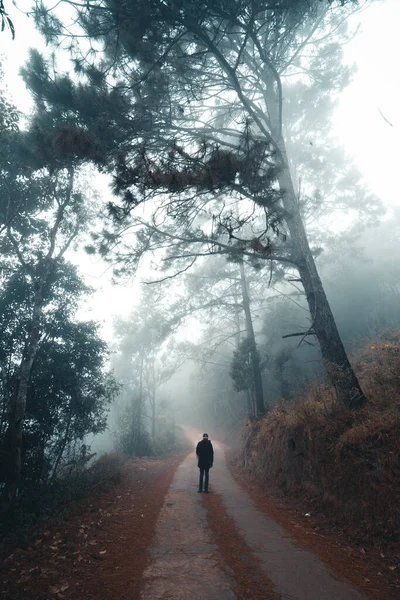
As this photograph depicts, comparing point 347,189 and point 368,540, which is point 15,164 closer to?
point 368,540

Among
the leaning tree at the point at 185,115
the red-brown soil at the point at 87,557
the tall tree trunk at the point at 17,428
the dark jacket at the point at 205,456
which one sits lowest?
the red-brown soil at the point at 87,557

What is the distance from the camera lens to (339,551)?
429 centimetres

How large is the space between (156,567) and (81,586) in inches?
39.3

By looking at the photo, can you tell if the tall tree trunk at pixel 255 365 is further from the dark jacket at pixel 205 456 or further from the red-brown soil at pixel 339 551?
the red-brown soil at pixel 339 551

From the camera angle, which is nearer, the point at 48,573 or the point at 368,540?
the point at 48,573

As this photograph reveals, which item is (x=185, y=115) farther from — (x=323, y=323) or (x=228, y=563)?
(x=228, y=563)

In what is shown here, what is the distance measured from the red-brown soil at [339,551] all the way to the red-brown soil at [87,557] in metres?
2.68

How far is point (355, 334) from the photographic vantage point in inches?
742

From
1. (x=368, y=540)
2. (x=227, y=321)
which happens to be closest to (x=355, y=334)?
(x=227, y=321)

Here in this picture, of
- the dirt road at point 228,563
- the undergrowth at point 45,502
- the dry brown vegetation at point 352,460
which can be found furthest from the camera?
the undergrowth at point 45,502

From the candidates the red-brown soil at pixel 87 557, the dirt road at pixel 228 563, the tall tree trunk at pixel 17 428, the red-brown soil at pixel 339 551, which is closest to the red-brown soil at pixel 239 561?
the dirt road at pixel 228 563

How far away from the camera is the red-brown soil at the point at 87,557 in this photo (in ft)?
11.6

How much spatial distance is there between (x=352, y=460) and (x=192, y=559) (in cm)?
331

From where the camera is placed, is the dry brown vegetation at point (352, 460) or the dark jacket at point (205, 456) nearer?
the dry brown vegetation at point (352, 460)
